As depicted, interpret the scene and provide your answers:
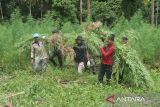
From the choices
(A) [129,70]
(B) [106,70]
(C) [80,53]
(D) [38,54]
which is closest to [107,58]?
(B) [106,70]

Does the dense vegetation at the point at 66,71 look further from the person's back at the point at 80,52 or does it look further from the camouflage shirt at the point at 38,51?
the camouflage shirt at the point at 38,51

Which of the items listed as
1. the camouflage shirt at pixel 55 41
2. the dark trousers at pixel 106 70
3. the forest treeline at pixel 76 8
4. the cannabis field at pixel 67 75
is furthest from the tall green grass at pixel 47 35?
the forest treeline at pixel 76 8

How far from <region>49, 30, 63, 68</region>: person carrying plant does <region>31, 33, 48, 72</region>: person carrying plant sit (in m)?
0.61

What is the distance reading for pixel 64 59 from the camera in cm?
1781

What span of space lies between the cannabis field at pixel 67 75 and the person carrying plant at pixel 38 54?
0.36m

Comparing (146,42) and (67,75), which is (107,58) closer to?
(67,75)

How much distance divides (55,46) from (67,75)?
Result: 149 cm

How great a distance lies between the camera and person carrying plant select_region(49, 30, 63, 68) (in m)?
17.2

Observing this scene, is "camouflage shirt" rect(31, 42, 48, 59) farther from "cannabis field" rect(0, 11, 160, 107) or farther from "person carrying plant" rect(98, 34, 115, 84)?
"person carrying plant" rect(98, 34, 115, 84)

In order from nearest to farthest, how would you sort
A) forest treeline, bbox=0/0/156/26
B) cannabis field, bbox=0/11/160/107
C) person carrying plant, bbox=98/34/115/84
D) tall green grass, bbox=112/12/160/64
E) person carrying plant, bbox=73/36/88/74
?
cannabis field, bbox=0/11/160/107
person carrying plant, bbox=98/34/115/84
person carrying plant, bbox=73/36/88/74
tall green grass, bbox=112/12/160/64
forest treeline, bbox=0/0/156/26

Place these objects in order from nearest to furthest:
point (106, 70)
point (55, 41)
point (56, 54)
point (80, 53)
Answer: point (106, 70) < point (80, 53) < point (55, 41) < point (56, 54)

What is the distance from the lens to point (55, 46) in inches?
690

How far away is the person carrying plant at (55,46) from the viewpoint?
17250 mm

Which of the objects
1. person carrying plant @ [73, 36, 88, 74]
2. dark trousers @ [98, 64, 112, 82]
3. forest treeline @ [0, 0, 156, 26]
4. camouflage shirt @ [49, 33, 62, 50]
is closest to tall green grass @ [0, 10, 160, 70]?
camouflage shirt @ [49, 33, 62, 50]
